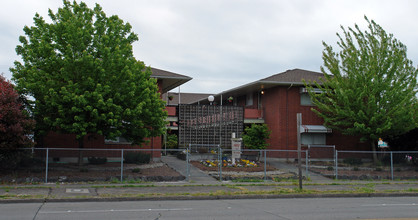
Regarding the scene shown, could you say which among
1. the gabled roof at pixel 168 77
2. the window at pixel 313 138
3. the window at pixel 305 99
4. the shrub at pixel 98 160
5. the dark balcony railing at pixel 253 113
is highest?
the gabled roof at pixel 168 77

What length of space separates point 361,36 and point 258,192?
15835 millimetres

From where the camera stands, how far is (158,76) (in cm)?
2702

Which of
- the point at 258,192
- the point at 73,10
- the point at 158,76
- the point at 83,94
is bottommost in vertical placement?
the point at 258,192

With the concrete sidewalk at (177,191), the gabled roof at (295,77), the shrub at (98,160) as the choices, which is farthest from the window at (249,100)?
the shrub at (98,160)

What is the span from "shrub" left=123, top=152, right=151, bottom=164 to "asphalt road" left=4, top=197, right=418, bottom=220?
296 inches

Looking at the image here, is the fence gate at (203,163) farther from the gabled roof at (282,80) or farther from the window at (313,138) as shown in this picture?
the window at (313,138)

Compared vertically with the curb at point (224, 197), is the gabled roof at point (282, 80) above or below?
above

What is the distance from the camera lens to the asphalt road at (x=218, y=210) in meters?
10.6

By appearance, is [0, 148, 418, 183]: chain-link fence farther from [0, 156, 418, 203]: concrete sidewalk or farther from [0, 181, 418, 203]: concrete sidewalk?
[0, 181, 418, 203]: concrete sidewalk

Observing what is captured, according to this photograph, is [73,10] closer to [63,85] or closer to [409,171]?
[63,85]

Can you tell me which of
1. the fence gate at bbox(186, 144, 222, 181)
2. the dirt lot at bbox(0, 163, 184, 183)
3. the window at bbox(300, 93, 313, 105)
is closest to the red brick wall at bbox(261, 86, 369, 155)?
the window at bbox(300, 93, 313, 105)

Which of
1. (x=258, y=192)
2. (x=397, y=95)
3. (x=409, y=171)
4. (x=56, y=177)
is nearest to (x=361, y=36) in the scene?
(x=397, y=95)

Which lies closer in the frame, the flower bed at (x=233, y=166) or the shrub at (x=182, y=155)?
the flower bed at (x=233, y=166)

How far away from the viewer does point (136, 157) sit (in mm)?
21359
